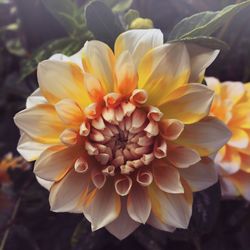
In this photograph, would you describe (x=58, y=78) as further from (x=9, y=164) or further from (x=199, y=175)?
(x=9, y=164)

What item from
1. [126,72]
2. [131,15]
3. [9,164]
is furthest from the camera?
[9,164]

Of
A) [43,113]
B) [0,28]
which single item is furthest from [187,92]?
[0,28]

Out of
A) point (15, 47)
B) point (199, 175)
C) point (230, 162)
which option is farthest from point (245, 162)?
point (15, 47)

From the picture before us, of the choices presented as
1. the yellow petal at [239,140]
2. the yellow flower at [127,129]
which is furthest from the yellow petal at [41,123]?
the yellow petal at [239,140]

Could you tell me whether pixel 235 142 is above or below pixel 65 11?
below

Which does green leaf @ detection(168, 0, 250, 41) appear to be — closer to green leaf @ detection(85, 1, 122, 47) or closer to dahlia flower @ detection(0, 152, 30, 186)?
green leaf @ detection(85, 1, 122, 47)

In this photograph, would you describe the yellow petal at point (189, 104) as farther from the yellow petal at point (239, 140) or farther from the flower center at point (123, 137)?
the yellow petal at point (239, 140)

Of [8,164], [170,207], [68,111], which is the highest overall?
[68,111]

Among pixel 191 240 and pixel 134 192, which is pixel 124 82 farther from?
pixel 191 240
